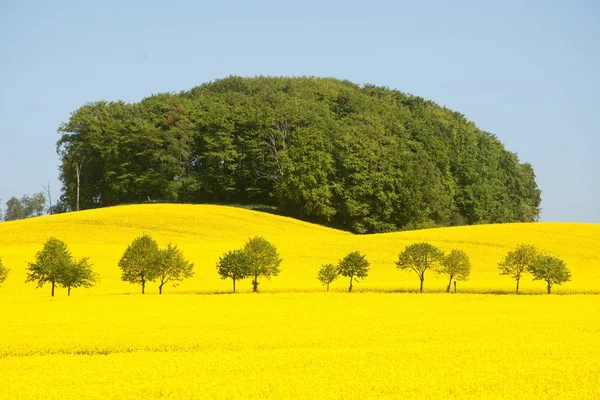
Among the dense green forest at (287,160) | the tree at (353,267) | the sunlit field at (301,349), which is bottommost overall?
the sunlit field at (301,349)

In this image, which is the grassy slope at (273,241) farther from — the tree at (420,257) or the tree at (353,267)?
the tree at (420,257)

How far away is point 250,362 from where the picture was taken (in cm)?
2283

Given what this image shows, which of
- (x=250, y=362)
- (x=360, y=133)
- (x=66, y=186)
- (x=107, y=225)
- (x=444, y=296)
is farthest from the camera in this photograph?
(x=66, y=186)

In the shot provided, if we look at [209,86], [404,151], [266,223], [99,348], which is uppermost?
[209,86]

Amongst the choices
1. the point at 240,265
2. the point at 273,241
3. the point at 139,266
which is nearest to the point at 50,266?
the point at 139,266

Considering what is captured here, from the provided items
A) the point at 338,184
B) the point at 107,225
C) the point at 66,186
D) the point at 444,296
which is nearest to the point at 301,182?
the point at 338,184

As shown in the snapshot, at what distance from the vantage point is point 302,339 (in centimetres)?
2798

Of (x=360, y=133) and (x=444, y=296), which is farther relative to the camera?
(x=360, y=133)

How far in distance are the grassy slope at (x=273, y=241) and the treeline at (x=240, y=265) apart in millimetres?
1115

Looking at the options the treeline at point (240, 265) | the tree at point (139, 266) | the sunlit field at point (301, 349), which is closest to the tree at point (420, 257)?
the treeline at point (240, 265)

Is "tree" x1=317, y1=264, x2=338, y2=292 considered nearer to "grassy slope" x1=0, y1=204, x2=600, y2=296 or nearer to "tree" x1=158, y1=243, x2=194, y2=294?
"grassy slope" x1=0, y1=204, x2=600, y2=296

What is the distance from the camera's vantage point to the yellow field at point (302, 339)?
64.1 ft

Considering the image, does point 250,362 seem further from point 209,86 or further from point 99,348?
point 209,86

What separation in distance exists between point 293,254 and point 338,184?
1267 inches
